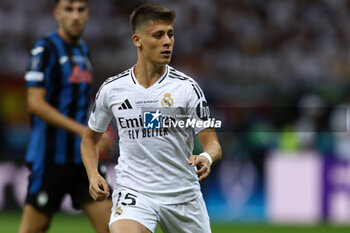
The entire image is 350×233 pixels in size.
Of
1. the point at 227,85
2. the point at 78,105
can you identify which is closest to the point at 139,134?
the point at 78,105

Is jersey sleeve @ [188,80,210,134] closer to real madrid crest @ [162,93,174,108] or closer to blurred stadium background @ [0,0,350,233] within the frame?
real madrid crest @ [162,93,174,108]

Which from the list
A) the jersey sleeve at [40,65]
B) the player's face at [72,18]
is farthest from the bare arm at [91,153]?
the player's face at [72,18]

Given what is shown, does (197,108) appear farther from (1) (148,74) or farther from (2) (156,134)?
(1) (148,74)

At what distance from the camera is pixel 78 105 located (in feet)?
18.6

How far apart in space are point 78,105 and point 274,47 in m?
10.0

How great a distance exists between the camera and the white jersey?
4414 mm

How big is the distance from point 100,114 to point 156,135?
0.42m

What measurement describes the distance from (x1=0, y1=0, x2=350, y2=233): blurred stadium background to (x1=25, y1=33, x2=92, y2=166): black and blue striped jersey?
384 centimetres

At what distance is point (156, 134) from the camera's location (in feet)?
14.6

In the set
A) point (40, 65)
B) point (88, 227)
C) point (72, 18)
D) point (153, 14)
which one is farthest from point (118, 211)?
point (88, 227)

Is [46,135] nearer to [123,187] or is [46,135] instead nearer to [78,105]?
[78,105]

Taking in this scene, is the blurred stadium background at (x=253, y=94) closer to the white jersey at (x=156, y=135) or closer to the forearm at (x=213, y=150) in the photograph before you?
the white jersey at (x=156, y=135)

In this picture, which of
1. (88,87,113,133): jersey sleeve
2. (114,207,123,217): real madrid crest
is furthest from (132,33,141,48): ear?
(114,207,123,217): real madrid crest

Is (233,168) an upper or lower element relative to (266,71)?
lower
